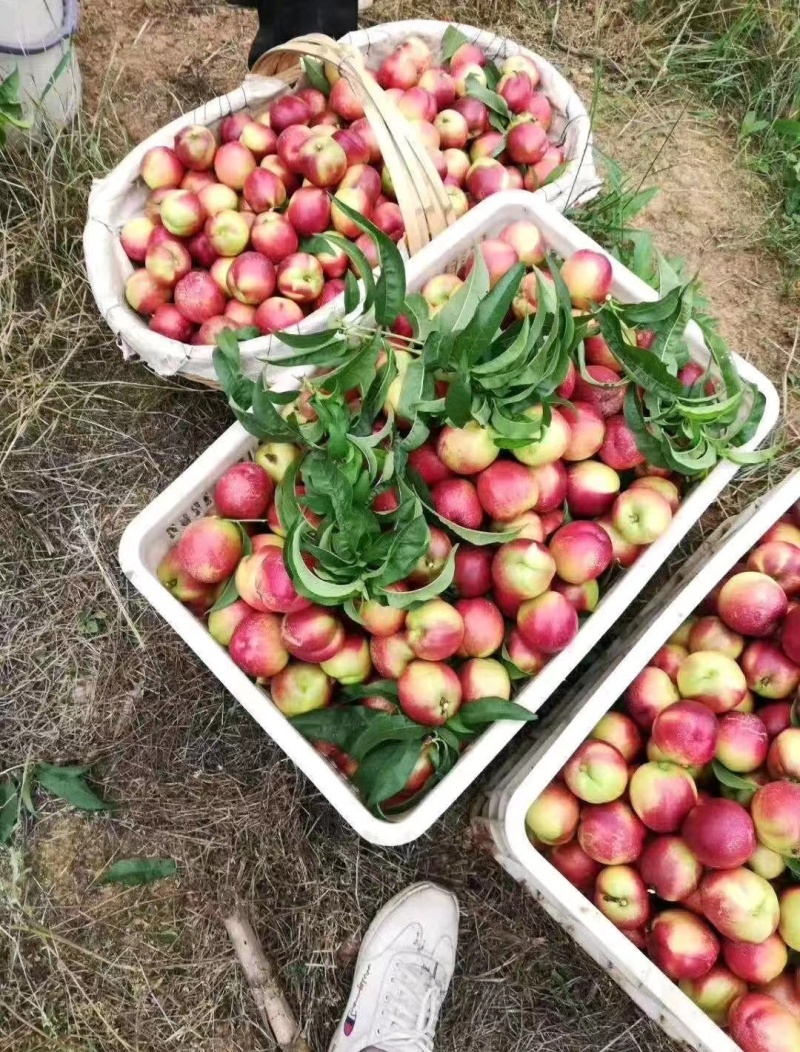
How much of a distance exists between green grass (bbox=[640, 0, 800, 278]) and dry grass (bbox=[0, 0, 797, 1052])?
1076 millimetres

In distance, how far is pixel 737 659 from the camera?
144 cm

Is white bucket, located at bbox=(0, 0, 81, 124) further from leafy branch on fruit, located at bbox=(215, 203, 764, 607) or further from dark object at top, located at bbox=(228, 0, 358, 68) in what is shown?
leafy branch on fruit, located at bbox=(215, 203, 764, 607)

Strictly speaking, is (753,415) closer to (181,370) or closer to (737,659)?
(737,659)

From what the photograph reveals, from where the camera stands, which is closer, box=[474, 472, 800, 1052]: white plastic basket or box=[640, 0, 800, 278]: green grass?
box=[474, 472, 800, 1052]: white plastic basket

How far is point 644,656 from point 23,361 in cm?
159

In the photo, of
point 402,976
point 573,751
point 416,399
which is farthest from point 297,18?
point 402,976

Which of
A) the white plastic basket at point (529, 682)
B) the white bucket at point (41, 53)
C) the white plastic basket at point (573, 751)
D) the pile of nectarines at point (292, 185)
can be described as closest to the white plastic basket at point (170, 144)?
the pile of nectarines at point (292, 185)

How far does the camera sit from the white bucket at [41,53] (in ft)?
6.04

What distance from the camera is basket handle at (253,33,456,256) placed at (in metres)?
1.49

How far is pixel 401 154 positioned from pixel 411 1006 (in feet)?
5.32

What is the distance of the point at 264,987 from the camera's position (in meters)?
1.62

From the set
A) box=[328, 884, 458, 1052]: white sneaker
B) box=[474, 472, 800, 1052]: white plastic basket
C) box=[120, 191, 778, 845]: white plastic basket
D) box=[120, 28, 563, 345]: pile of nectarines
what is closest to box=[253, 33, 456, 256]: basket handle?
box=[120, 191, 778, 845]: white plastic basket

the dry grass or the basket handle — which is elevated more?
the basket handle

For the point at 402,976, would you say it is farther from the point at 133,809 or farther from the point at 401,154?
the point at 401,154
